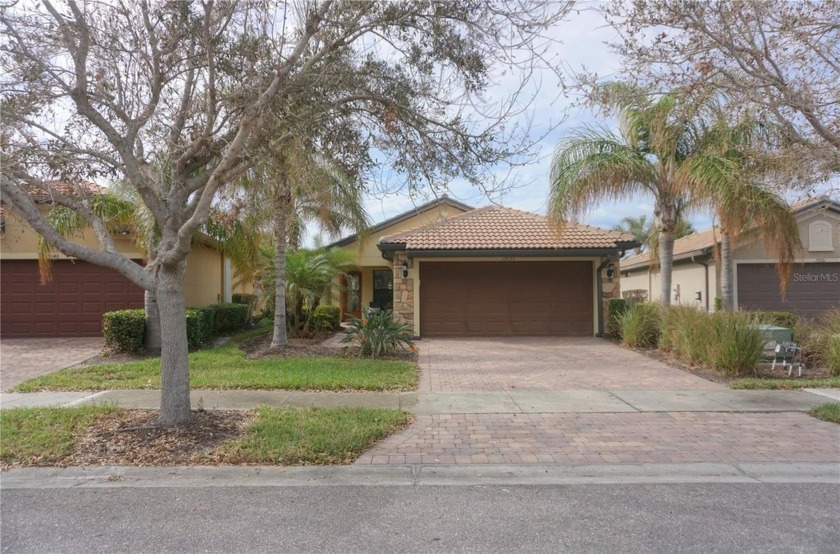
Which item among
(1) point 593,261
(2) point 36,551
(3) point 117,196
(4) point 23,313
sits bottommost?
(2) point 36,551

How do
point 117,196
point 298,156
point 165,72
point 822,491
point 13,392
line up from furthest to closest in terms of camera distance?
point 117,196
point 13,392
point 298,156
point 165,72
point 822,491

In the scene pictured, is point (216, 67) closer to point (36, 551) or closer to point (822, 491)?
point (36, 551)

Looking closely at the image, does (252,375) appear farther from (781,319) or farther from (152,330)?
(781,319)

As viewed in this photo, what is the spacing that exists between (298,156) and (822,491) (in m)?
7.13

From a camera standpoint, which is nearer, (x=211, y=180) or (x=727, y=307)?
A: (x=211, y=180)

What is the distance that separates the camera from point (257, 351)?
13844 mm

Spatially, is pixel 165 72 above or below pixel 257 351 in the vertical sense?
above

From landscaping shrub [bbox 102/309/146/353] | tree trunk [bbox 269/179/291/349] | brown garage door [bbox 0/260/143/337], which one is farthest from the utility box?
brown garage door [bbox 0/260/143/337]

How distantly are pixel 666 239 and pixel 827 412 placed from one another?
Answer: 7.88 metres

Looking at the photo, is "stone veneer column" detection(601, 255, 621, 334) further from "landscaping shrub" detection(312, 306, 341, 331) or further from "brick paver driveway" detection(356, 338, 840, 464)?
"landscaping shrub" detection(312, 306, 341, 331)

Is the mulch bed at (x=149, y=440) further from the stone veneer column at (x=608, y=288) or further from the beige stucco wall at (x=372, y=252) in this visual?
the beige stucco wall at (x=372, y=252)

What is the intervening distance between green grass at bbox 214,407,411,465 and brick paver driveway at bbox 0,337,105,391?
567 cm

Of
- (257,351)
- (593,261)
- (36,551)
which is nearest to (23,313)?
(257,351)

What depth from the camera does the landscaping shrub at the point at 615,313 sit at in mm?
16141
